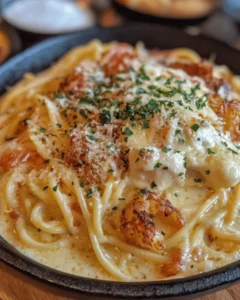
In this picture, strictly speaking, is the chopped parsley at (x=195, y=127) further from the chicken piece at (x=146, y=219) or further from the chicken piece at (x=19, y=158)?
the chicken piece at (x=19, y=158)

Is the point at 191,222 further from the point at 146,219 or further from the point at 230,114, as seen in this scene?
the point at 230,114

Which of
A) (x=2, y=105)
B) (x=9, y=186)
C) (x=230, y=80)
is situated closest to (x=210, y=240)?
(x=9, y=186)

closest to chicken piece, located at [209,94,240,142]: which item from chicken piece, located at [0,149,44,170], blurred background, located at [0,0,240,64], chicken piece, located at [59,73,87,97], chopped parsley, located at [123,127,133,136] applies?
chopped parsley, located at [123,127,133,136]

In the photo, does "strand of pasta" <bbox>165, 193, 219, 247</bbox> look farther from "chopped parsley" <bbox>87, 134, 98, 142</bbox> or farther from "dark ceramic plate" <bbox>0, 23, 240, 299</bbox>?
"chopped parsley" <bbox>87, 134, 98, 142</bbox>

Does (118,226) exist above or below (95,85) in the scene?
below

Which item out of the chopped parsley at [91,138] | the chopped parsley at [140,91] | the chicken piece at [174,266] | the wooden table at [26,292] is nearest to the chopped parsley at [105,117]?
the chopped parsley at [91,138]

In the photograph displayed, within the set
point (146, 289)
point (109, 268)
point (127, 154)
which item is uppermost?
point (127, 154)

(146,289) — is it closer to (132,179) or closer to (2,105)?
(132,179)
